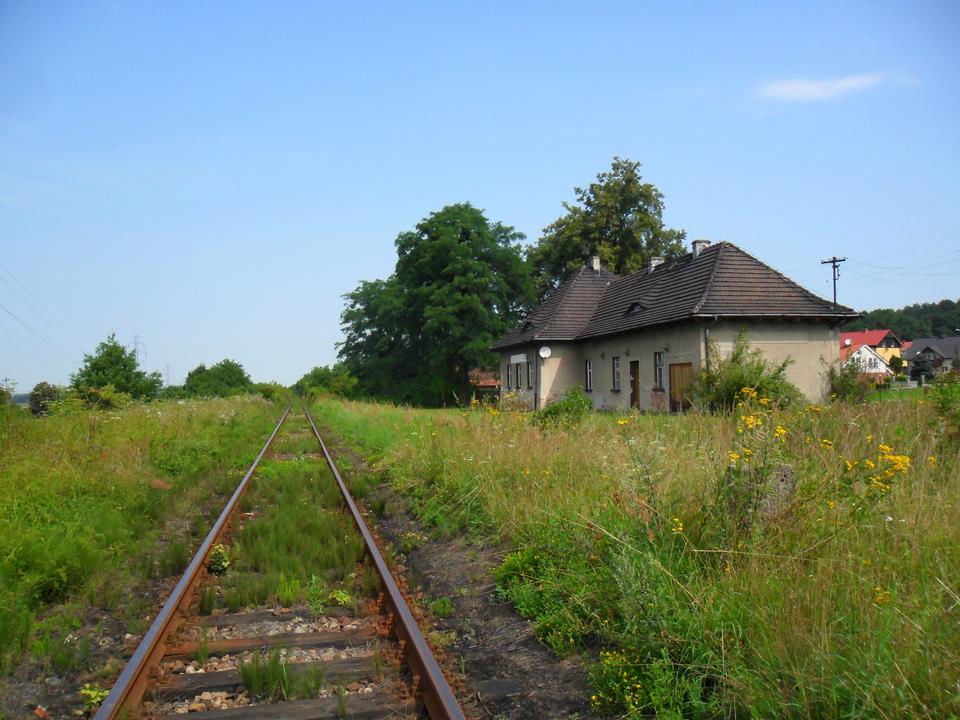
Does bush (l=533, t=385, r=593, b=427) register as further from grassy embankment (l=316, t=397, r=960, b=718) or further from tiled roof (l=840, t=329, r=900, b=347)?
tiled roof (l=840, t=329, r=900, b=347)

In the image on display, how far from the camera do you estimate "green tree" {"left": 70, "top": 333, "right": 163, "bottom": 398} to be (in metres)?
44.0

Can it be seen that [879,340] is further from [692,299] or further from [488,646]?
[488,646]

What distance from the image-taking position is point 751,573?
414cm

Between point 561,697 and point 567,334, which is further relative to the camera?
point 567,334

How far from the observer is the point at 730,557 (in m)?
4.60

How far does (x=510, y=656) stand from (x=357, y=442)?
51.2 feet

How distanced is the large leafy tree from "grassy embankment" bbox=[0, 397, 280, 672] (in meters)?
34.0

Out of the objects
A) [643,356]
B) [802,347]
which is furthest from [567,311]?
[802,347]

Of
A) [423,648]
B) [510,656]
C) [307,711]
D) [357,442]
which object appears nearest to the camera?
[307,711]

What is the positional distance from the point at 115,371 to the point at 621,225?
35.6 metres

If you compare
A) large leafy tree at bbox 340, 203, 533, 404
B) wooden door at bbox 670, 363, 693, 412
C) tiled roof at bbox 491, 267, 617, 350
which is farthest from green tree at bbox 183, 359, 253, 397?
wooden door at bbox 670, 363, 693, 412

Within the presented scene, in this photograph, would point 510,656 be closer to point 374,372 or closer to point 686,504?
point 686,504

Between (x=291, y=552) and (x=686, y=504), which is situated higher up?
(x=686, y=504)

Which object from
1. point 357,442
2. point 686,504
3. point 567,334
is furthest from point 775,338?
point 686,504
